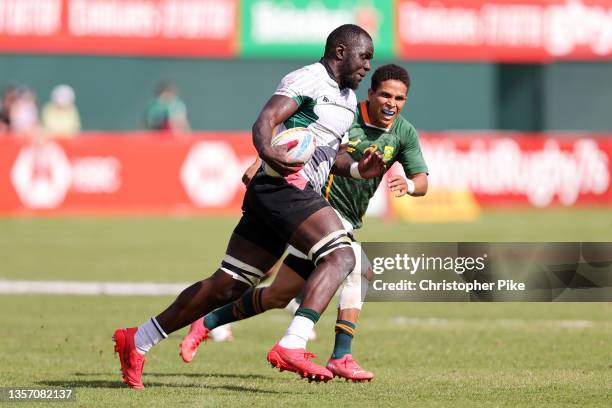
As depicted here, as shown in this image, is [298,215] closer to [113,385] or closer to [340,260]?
[340,260]

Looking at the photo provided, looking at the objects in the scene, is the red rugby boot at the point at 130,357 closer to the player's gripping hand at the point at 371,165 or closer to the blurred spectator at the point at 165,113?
the player's gripping hand at the point at 371,165

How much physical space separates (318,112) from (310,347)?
352 cm

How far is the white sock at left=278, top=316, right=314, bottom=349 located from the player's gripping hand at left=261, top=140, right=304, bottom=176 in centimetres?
93

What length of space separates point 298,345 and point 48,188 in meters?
18.8

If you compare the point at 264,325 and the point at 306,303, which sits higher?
the point at 306,303

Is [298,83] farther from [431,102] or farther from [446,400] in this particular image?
[431,102]

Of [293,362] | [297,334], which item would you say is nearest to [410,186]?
[297,334]

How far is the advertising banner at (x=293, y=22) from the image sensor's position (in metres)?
31.8

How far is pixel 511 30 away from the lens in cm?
3397

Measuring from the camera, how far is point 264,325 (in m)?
13.3

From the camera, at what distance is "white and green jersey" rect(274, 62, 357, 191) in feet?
27.7

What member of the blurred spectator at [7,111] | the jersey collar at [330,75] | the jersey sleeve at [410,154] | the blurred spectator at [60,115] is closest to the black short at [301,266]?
the jersey sleeve at [410,154]

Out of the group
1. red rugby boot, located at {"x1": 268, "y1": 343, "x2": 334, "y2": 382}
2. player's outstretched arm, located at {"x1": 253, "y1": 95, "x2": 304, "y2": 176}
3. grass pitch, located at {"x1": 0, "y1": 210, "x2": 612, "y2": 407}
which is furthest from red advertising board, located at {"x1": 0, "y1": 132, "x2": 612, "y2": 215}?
red rugby boot, located at {"x1": 268, "y1": 343, "x2": 334, "y2": 382}

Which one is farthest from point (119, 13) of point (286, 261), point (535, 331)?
point (286, 261)
